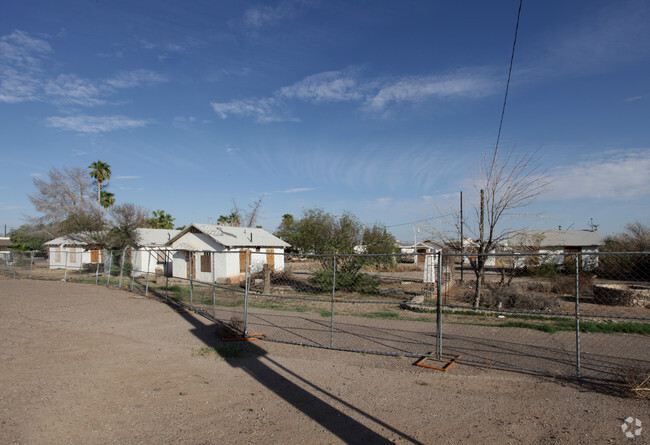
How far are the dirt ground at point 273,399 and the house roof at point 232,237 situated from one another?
54.0 feet

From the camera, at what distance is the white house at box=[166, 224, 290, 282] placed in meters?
24.1

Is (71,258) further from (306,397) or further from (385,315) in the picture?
(306,397)

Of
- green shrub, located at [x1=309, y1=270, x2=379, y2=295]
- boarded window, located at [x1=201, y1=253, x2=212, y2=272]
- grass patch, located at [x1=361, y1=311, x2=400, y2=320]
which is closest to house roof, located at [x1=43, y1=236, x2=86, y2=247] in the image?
boarded window, located at [x1=201, y1=253, x2=212, y2=272]

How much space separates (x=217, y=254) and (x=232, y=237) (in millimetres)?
1435

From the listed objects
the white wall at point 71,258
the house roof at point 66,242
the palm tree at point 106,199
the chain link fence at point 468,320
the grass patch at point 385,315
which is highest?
the palm tree at point 106,199

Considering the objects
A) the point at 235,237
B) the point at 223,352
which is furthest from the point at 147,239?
the point at 223,352

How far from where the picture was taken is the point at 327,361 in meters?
6.98

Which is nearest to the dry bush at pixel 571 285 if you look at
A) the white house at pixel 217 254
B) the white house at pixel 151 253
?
the white house at pixel 217 254

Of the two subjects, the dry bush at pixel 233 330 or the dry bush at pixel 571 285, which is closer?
the dry bush at pixel 233 330

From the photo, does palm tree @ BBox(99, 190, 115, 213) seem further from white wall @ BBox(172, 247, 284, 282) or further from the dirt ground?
the dirt ground

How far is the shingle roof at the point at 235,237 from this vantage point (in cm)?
2473

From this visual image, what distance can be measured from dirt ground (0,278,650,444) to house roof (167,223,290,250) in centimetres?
1646

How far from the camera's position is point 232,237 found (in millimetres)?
25406

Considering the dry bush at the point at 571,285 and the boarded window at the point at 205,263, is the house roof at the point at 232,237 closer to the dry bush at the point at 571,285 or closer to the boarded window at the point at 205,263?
the boarded window at the point at 205,263
